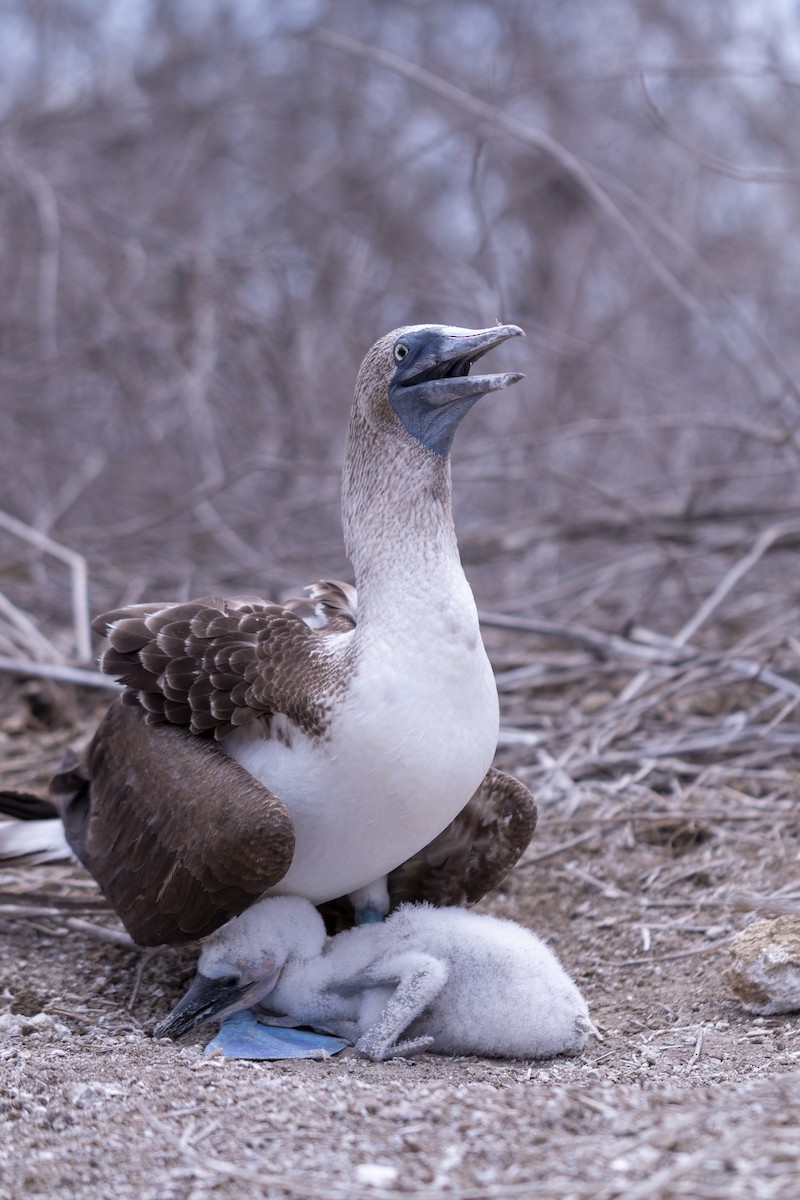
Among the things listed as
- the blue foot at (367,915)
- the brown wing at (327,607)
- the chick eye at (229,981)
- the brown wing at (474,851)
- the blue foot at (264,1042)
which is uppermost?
the brown wing at (327,607)

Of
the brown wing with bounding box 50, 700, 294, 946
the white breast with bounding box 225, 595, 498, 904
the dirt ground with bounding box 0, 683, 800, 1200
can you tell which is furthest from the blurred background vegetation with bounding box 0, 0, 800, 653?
the white breast with bounding box 225, 595, 498, 904

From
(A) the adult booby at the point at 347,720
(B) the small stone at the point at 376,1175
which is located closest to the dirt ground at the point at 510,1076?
(B) the small stone at the point at 376,1175

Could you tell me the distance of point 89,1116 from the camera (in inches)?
99.7

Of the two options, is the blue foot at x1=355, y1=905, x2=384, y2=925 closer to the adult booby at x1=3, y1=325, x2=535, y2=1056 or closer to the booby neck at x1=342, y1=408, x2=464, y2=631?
the adult booby at x1=3, y1=325, x2=535, y2=1056

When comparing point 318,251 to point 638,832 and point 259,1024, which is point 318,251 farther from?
point 259,1024

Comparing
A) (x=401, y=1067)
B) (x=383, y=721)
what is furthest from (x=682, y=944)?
(x=383, y=721)

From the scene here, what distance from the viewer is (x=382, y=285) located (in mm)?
8680

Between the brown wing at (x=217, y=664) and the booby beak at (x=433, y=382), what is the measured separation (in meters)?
0.56

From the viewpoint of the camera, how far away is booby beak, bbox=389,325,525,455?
308 centimetres

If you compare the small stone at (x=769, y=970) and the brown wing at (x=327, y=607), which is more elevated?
the brown wing at (x=327, y=607)

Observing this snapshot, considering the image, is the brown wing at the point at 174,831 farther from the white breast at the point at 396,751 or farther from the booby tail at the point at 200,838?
the white breast at the point at 396,751

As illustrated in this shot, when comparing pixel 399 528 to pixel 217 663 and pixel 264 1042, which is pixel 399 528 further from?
pixel 264 1042

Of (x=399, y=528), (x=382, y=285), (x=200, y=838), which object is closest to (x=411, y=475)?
(x=399, y=528)

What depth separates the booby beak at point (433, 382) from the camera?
308cm
